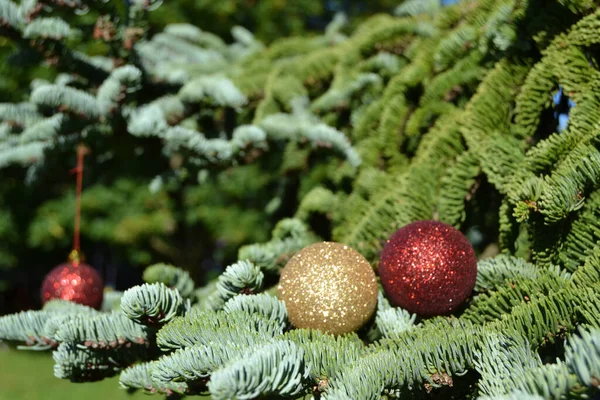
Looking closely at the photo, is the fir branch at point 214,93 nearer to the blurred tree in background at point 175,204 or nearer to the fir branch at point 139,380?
the fir branch at point 139,380

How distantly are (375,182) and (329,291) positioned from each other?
0.59 meters

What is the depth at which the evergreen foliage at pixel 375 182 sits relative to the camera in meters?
0.69

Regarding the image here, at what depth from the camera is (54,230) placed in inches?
205

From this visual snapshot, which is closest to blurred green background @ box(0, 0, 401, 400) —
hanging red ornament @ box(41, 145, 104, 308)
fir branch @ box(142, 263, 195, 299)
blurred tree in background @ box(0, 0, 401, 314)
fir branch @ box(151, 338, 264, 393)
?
blurred tree in background @ box(0, 0, 401, 314)

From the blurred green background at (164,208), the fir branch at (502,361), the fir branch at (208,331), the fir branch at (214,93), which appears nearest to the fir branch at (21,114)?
the fir branch at (214,93)

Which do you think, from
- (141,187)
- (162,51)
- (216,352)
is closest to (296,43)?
(162,51)

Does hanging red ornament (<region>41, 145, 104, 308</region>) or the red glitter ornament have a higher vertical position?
the red glitter ornament

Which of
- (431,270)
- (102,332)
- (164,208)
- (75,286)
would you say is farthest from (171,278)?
(164,208)

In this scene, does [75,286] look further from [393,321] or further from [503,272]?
[503,272]

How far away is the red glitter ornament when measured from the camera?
922 mm

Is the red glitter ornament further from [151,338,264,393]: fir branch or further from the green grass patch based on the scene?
the green grass patch

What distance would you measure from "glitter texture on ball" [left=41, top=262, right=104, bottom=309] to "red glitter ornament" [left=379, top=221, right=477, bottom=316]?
2.78 feet

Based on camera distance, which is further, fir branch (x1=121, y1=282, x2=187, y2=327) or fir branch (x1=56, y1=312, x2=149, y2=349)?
fir branch (x1=56, y1=312, x2=149, y2=349)

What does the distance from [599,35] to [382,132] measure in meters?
0.63
